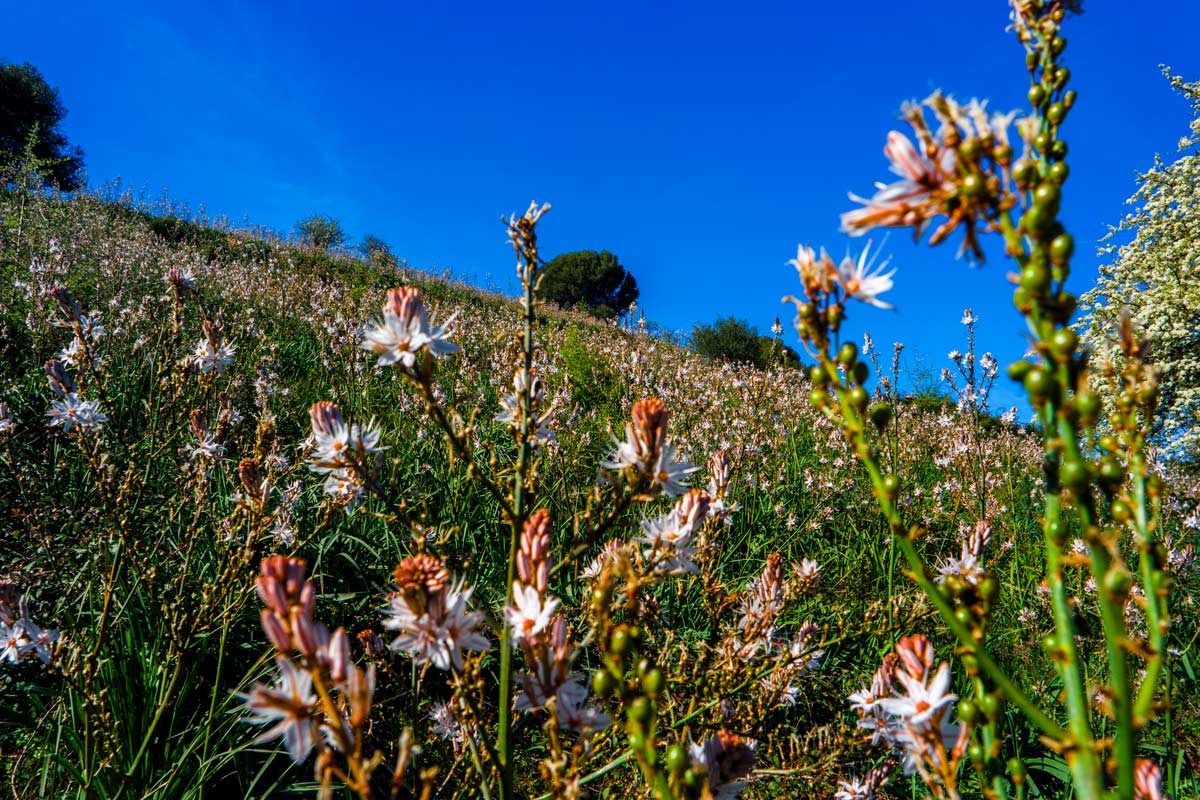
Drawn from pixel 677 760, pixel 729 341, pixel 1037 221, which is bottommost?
pixel 677 760

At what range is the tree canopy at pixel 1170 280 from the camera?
1098cm

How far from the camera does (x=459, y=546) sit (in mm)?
3805

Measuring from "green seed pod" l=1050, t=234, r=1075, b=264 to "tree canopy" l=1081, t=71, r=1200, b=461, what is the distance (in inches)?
491

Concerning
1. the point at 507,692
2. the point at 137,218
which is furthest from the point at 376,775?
the point at 137,218

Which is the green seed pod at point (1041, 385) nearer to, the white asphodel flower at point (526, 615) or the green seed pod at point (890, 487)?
the green seed pod at point (890, 487)

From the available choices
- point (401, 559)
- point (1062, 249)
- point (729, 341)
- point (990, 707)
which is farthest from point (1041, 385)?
point (729, 341)

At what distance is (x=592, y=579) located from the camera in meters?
2.29

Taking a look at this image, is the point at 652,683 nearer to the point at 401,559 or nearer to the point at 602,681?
the point at 602,681

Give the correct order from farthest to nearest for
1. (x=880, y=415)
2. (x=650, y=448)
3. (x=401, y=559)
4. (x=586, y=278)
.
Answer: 1. (x=586, y=278)
2. (x=401, y=559)
3. (x=650, y=448)
4. (x=880, y=415)

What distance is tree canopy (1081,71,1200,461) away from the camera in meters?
11.0

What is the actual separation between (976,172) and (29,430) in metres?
6.55

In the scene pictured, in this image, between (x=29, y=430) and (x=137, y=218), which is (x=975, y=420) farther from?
(x=137, y=218)

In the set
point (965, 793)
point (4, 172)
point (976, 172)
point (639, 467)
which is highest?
point (4, 172)

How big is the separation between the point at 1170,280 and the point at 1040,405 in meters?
15.1
